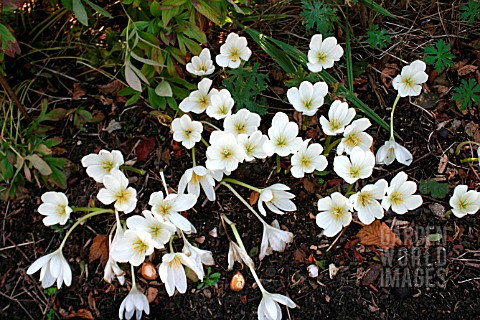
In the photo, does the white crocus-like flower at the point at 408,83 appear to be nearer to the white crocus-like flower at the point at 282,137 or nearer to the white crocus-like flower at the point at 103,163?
the white crocus-like flower at the point at 282,137

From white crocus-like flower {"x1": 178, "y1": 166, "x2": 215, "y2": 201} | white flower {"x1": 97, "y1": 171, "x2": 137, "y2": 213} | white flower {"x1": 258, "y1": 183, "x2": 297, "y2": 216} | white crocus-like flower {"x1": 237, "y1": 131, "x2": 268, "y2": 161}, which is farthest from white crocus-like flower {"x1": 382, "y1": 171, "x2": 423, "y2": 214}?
white flower {"x1": 97, "y1": 171, "x2": 137, "y2": 213}

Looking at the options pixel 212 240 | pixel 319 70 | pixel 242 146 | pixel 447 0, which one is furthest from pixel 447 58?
pixel 212 240

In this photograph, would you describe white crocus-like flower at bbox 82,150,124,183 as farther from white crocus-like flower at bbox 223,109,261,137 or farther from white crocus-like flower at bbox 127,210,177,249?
white crocus-like flower at bbox 223,109,261,137

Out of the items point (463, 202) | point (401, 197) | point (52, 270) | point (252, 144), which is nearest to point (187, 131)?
point (252, 144)

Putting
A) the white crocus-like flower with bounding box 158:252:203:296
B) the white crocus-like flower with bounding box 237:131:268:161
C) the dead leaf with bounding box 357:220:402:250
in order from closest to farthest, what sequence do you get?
the white crocus-like flower with bounding box 158:252:203:296 < the white crocus-like flower with bounding box 237:131:268:161 < the dead leaf with bounding box 357:220:402:250

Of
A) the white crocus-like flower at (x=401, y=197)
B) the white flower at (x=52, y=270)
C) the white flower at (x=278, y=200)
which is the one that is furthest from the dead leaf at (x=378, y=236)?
the white flower at (x=52, y=270)

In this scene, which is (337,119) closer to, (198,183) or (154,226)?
(198,183)

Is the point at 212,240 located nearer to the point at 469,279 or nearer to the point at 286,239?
the point at 286,239
